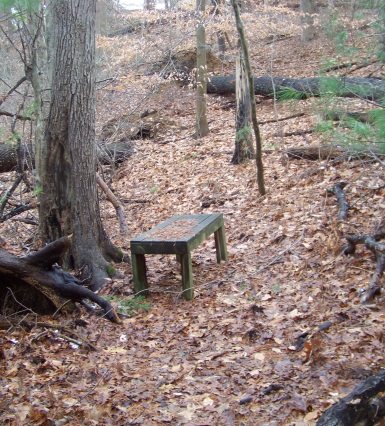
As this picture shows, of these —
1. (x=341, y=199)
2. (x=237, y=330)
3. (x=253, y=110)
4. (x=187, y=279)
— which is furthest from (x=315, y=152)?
(x=237, y=330)

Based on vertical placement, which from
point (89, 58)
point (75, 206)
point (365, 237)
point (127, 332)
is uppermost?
point (89, 58)

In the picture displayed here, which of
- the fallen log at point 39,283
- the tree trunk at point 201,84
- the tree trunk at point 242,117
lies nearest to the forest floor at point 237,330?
the fallen log at point 39,283

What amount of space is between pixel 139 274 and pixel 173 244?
627 mm

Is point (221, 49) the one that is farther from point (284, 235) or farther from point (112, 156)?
point (284, 235)

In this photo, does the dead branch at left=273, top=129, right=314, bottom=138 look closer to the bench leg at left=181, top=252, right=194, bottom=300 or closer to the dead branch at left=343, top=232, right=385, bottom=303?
the dead branch at left=343, top=232, right=385, bottom=303

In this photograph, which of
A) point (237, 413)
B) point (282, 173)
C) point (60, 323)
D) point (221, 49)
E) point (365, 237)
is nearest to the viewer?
point (237, 413)

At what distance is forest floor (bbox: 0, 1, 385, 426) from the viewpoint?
11.4 ft

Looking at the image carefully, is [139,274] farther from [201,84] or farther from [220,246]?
[201,84]

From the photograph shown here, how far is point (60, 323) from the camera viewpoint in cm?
474

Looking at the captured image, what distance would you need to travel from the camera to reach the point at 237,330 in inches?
187

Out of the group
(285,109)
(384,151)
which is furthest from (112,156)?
(384,151)

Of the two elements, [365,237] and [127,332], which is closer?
[127,332]

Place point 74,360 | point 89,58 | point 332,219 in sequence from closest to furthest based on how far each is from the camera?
point 74,360
point 89,58
point 332,219

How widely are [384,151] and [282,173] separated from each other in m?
4.11
